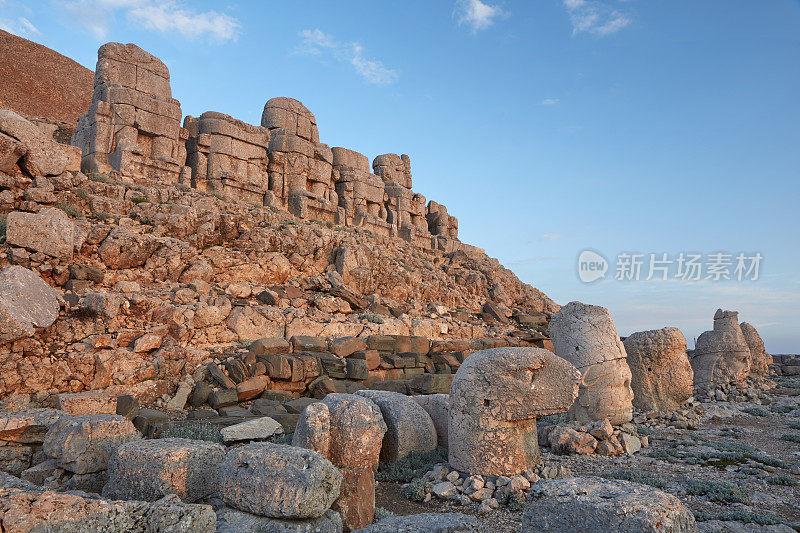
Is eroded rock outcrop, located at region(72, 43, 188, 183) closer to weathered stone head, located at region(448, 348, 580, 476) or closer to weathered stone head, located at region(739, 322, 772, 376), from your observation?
weathered stone head, located at region(448, 348, 580, 476)

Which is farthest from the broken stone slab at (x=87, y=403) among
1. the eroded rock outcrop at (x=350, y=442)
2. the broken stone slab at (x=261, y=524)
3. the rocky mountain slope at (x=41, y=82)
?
the rocky mountain slope at (x=41, y=82)

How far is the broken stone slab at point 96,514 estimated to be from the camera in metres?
2.79

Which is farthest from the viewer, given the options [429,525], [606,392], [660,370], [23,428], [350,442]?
[660,370]

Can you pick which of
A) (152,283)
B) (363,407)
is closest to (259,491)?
(363,407)

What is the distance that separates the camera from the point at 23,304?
8266 mm

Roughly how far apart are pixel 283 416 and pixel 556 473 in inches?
165

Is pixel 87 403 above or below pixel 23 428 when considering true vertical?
above

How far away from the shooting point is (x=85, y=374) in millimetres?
8383

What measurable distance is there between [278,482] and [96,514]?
113 centimetres

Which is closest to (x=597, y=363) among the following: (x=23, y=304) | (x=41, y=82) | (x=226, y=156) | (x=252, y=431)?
(x=252, y=431)

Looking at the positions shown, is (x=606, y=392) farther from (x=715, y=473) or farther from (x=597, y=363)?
(x=715, y=473)

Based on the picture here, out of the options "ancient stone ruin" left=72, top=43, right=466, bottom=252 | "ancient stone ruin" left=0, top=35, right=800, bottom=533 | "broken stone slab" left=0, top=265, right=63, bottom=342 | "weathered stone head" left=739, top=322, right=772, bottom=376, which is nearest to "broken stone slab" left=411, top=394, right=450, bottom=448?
"ancient stone ruin" left=0, top=35, right=800, bottom=533

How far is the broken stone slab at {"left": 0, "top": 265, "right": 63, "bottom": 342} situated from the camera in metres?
7.89

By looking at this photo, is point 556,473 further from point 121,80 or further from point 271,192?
point 121,80
